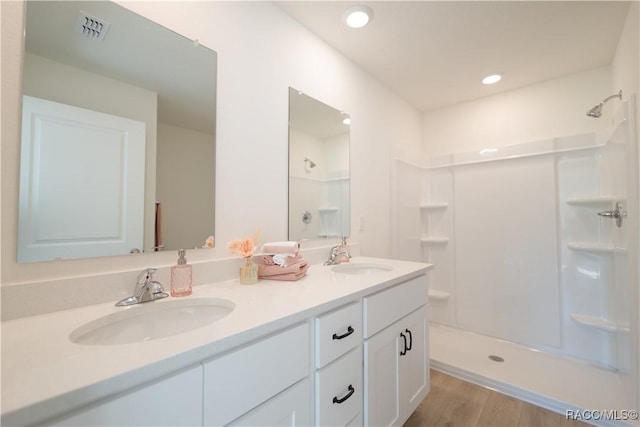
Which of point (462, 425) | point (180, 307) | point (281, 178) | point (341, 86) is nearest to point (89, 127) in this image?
point (180, 307)

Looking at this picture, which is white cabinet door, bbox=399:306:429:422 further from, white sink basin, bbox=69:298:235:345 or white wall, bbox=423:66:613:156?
white wall, bbox=423:66:613:156

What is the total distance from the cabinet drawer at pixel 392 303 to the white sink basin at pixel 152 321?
Result: 0.56 m

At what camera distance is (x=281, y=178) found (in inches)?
56.8

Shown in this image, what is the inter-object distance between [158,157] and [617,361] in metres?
3.15

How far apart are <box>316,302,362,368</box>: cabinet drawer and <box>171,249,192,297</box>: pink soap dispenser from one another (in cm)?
50

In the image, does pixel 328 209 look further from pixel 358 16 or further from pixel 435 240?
pixel 435 240

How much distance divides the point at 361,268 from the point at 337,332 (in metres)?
0.75

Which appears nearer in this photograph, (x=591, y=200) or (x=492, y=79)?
(x=591, y=200)

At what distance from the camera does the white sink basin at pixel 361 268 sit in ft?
5.14

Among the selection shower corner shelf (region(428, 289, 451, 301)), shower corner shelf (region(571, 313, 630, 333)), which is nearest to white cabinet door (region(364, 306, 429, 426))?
shower corner shelf (region(428, 289, 451, 301))

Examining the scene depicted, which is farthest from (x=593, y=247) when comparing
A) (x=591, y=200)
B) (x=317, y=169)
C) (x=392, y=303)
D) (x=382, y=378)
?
(x=317, y=169)

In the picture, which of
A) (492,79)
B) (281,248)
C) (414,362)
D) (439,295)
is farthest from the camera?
(439,295)
